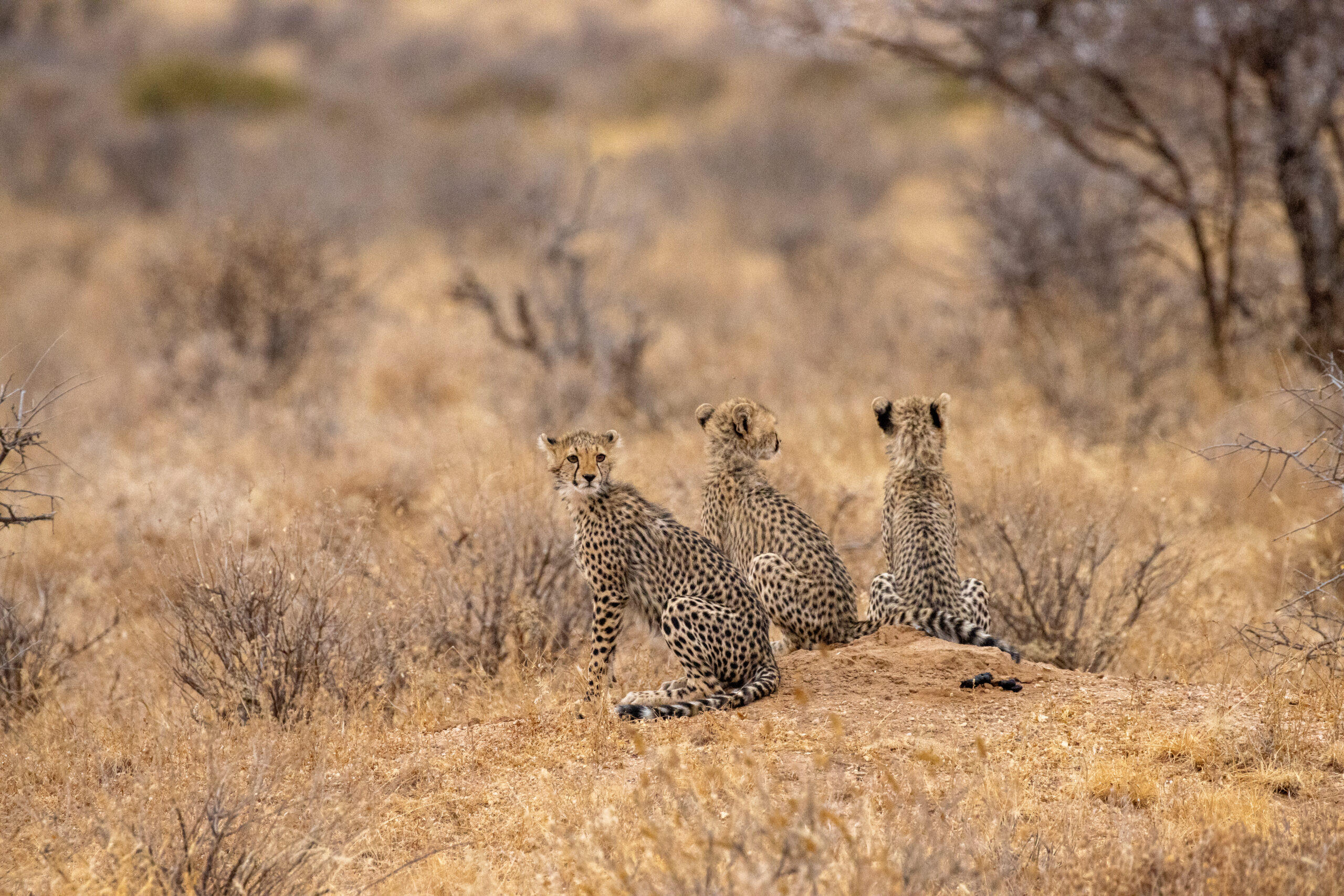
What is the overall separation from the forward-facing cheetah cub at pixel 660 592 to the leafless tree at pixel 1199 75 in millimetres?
5482

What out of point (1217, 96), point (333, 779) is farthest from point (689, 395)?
point (333, 779)

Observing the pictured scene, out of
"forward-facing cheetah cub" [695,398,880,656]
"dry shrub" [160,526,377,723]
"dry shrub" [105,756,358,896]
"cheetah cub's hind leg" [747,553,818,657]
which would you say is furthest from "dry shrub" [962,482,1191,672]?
"dry shrub" [105,756,358,896]

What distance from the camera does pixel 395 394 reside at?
1127 centimetres

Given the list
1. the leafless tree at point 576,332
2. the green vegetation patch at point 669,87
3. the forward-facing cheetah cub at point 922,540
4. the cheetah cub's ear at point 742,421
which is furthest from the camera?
the green vegetation patch at point 669,87

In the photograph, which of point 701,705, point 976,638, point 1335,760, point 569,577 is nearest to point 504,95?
point 569,577

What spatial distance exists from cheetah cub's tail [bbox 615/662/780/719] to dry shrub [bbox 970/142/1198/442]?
4818mm

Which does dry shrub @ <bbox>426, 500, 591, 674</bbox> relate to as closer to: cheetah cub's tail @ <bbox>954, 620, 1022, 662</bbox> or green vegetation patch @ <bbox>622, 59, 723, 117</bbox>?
cheetah cub's tail @ <bbox>954, 620, 1022, 662</bbox>

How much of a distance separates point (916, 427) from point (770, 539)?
32.5 inches

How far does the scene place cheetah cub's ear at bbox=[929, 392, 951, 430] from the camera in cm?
564

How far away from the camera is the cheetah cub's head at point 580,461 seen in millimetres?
5039

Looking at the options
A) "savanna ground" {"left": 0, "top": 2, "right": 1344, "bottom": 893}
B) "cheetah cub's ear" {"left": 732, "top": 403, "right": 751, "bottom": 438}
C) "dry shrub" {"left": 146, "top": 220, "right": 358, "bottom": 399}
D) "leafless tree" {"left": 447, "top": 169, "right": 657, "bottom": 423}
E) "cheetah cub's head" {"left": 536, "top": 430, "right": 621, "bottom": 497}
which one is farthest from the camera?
"dry shrub" {"left": 146, "top": 220, "right": 358, "bottom": 399}

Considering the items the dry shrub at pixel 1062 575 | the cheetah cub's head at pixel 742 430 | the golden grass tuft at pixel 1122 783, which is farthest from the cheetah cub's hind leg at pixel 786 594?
the golden grass tuft at pixel 1122 783

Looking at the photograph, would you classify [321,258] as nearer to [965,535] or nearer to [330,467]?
[330,467]

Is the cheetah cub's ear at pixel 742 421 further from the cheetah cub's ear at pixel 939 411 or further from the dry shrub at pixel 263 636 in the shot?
the dry shrub at pixel 263 636
